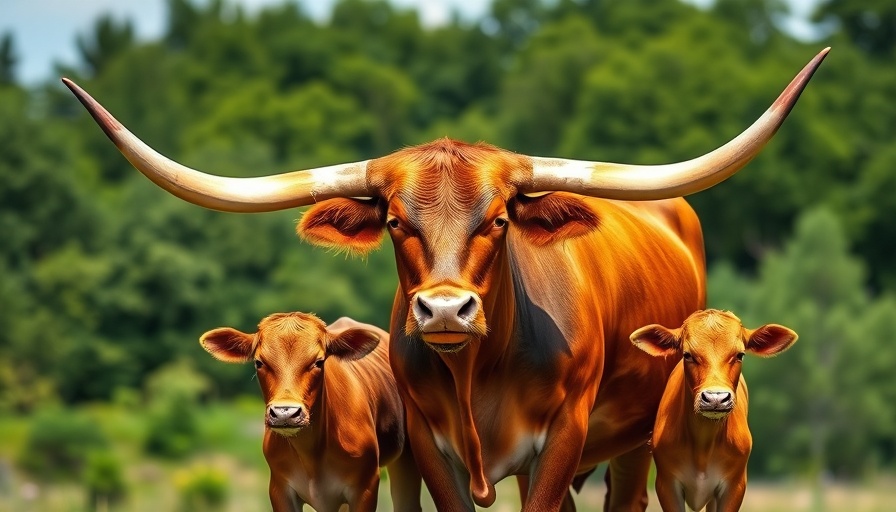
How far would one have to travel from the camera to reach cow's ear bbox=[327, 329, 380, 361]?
11.7 metres

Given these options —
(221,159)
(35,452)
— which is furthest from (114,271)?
(35,452)

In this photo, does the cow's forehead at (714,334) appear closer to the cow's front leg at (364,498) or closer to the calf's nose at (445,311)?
the calf's nose at (445,311)

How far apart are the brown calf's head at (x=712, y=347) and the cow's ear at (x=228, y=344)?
8.12ft

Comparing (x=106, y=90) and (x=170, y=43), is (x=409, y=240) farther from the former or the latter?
(x=170, y=43)

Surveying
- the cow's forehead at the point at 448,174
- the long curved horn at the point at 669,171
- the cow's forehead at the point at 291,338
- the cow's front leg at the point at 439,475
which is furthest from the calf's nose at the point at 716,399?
the cow's forehead at the point at 291,338

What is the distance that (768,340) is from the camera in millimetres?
11312

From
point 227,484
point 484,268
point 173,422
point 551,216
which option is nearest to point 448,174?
point 484,268

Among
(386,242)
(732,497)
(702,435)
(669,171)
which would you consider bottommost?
(732,497)

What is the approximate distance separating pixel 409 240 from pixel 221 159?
79.6m

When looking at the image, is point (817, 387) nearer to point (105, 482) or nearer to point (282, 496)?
point (105, 482)

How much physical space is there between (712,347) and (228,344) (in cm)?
310

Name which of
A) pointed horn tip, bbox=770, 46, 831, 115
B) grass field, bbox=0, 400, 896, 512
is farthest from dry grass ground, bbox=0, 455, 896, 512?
pointed horn tip, bbox=770, 46, 831, 115

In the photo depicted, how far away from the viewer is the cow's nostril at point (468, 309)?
9.49m

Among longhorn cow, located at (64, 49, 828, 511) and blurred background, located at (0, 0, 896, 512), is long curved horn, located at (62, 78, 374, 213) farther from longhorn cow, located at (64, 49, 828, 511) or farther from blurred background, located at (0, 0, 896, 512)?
blurred background, located at (0, 0, 896, 512)
